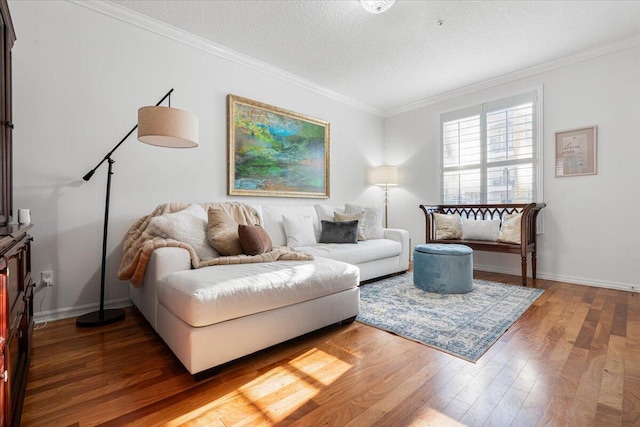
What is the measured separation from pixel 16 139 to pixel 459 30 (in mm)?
3782

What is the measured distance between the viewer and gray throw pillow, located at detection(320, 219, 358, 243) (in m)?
3.37

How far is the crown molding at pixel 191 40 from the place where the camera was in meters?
2.46

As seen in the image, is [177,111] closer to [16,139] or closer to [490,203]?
[16,139]

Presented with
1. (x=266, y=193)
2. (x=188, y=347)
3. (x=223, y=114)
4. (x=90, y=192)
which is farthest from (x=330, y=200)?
(x=188, y=347)

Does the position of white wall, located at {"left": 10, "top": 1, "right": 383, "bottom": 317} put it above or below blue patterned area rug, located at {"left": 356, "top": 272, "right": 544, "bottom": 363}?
above

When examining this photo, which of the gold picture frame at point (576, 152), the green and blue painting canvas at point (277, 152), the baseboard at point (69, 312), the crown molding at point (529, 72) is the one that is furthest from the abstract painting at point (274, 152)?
the gold picture frame at point (576, 152)

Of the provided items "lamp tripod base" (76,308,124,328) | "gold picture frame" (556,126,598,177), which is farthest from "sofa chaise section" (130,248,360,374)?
"gold picture frame" (556,126,598,177)

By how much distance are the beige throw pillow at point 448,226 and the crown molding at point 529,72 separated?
5.94ft

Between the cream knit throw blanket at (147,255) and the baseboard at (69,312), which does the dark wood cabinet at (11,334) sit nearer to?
the cream knit throw blanket at (147,255)

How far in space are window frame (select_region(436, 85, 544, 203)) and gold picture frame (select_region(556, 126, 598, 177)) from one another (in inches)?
7.1

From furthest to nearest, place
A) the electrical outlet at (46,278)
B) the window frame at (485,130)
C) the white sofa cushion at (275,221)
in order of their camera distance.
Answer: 1. the window frame at (485,130)
2. the white sofa cushion at (275,221)
3. the electrical outlet at (46,278)

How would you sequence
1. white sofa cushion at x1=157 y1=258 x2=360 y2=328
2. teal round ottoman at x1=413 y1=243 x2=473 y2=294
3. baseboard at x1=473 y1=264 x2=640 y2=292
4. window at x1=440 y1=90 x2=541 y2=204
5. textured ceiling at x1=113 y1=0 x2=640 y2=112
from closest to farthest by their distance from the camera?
white sofa cushion at x1=157 y1=258 x2=360 y2=328
textured ceiling at x1=113 y1=0 x2=640 y2=112
teal round ottoman at x1=413 y1=243 x2=473 y2=294
baseboard at x1=473 y1=264 x2=640 y2=292
window at x1=440 y1=90 x2=541 y2=204

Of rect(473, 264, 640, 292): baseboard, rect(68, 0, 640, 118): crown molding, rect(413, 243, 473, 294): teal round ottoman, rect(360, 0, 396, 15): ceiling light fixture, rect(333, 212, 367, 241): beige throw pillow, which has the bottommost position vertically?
rect(473, 264, 640, 292): baseboard

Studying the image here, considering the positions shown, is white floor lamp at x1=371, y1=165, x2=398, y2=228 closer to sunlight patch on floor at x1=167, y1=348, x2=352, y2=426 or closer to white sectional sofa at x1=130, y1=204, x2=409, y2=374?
white sectional sofa at x1=130, y1=204, x2=409, y2=374
